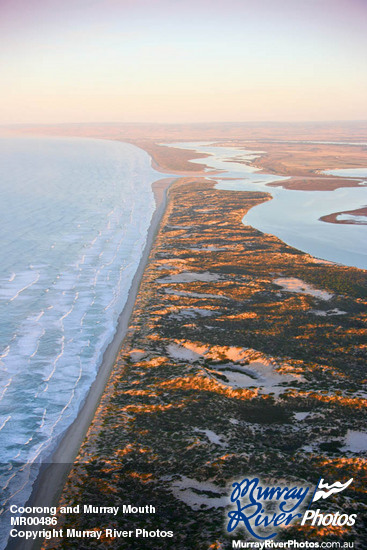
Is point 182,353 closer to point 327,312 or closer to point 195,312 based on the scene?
point 195,312

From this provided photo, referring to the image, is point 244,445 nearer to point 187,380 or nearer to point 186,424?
point 186,424

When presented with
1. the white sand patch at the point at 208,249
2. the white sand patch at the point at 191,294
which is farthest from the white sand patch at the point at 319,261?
the white sand patch at the point at 191,294

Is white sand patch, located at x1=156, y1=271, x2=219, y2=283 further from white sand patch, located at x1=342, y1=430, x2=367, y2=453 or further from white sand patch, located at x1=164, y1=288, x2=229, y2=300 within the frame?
white sand patch, located at x1=342, y1=430, x2=367, y2=453

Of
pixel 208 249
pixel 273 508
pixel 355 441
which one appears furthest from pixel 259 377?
pixel 208 249

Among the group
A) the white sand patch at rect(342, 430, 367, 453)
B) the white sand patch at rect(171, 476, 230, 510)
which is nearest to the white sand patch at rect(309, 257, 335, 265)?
the white sand patch at rect(342, 430, 367, 453)

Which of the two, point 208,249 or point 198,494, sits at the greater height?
point 208,249

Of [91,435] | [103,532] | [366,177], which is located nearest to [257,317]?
[91,435]
